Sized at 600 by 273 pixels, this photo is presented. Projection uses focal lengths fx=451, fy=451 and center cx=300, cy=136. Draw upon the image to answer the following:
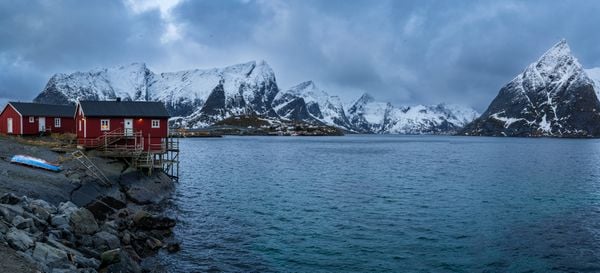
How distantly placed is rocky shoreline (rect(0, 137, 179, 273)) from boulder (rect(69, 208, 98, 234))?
2.2 inches

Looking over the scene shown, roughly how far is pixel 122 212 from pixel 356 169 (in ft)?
184

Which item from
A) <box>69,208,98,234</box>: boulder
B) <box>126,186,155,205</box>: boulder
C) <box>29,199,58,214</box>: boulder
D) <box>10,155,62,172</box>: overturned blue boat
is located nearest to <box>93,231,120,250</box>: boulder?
<box>69,208,98,234</box>: boulder

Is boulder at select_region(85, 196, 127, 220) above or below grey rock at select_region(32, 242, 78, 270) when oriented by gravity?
below

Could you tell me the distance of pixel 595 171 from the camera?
270 feet

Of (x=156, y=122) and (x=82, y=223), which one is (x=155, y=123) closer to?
(x=156, y=122)

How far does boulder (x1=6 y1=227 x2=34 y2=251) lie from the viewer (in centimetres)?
1950

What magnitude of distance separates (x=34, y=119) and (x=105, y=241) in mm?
55649

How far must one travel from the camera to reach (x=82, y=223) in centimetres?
2784

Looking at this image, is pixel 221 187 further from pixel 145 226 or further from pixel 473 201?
pixel 473 201

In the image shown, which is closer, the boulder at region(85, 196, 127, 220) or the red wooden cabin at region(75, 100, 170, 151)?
the boulder at region(85, 196, 127, 220)

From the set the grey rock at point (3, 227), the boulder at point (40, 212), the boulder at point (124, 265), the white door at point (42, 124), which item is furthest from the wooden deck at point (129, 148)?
the grey rock at point (3, 227)

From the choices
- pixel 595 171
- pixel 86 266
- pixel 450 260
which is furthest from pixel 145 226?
pixel 595 171

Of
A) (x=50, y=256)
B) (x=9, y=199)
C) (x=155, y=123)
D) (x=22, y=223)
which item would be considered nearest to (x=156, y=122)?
(x=155, y=123)

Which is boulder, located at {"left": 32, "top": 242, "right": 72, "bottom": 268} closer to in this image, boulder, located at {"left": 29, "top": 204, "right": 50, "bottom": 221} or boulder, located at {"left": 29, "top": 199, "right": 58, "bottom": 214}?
boulder, located at {"left": 29, "top": 204, "right": 50, "bottom": 221}
